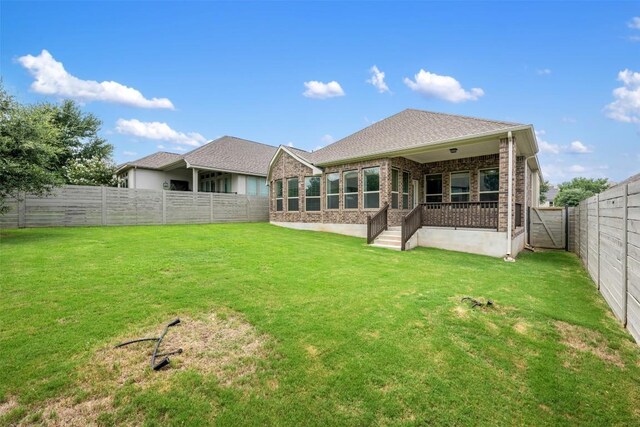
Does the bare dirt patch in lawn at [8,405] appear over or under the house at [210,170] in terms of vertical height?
under

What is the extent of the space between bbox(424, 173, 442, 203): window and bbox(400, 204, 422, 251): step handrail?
9.34 feet

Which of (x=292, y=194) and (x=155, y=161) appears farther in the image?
(x=155, y=161)

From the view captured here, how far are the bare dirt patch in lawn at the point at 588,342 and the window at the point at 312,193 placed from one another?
11679 mm

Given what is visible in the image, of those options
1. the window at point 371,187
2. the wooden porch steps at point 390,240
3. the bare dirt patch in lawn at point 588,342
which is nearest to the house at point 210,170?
the window at point 371,187

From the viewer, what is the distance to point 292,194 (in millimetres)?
16250

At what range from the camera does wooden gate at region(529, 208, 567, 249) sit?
12305mm

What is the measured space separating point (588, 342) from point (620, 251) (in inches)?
65.6

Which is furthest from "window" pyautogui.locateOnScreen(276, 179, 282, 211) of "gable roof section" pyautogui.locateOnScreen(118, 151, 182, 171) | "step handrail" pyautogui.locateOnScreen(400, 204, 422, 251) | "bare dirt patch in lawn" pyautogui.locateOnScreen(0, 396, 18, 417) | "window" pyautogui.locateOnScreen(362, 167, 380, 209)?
"bare dirt patch in lawn" pyautogui.locateOnScreen(0, 396, 18, 417)

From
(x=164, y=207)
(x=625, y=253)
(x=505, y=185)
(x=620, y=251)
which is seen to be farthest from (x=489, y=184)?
(x=164, y=207)

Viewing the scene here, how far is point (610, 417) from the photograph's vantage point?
7.47 ft

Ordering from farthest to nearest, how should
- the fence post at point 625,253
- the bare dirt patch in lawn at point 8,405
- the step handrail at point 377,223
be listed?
1. the step handrail at point 377,223
2. the fence post at point 625,253
3. the bare dirt patch in lawn at point 8,405

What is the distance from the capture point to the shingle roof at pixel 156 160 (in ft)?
65.2

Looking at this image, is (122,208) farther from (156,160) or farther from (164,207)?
(156,160)

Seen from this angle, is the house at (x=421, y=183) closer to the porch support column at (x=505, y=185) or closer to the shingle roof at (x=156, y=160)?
the porch support column at (x=505, y=185)
